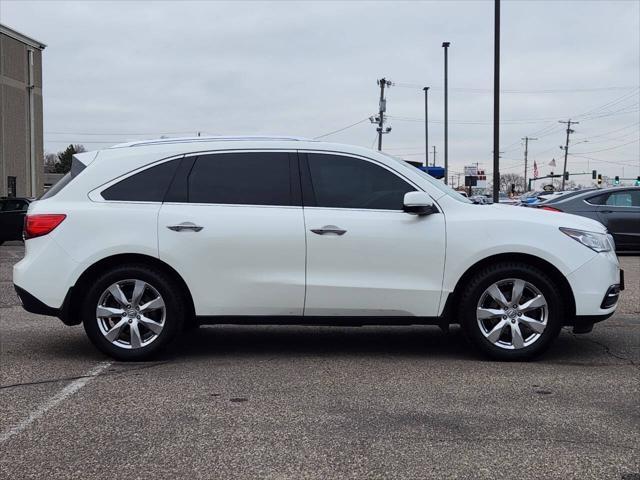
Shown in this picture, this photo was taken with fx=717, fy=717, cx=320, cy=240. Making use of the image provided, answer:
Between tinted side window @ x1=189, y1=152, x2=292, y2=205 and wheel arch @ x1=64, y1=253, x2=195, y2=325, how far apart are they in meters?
0.59

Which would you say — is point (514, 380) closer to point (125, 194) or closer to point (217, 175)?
point (217, 175)

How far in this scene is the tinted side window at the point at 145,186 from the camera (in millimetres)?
5801

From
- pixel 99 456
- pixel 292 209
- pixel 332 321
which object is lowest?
pixel 99 456

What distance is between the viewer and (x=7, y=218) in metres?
19.9

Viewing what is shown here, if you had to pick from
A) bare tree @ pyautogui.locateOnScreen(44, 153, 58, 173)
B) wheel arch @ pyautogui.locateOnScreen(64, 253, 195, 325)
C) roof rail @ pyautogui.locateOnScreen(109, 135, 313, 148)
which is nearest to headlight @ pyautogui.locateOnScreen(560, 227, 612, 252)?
roof rail @ pyautogui.locateOnScreen(109, 135, 313, 148)

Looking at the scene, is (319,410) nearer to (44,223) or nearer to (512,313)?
(512,313)

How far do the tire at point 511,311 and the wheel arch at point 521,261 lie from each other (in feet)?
0.13

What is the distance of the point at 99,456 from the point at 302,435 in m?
1.10

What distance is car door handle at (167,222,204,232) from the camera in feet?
18.5

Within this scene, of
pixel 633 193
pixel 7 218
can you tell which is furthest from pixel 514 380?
pixel 7 218

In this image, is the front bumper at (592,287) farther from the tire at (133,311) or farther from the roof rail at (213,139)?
the tire at (133,311)

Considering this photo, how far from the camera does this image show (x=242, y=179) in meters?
5.86

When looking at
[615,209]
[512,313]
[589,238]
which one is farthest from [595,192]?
[512,313]

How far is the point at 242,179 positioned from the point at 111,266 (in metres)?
1.26
